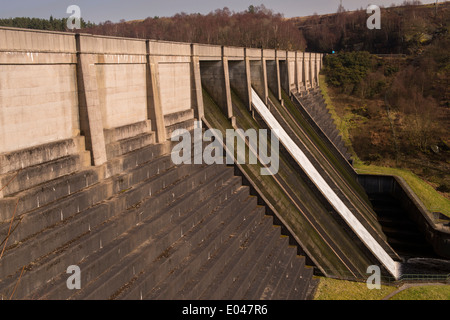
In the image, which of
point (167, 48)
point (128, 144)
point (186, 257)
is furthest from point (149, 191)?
point (167, 48)

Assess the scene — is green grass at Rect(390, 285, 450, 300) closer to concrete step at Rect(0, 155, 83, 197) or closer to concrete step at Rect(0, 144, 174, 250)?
concrete step at Rect(0, 144, 174, 250)

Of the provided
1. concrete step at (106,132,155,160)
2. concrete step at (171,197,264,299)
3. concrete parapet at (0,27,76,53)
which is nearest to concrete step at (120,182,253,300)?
concrete step at (171,197,264,299)

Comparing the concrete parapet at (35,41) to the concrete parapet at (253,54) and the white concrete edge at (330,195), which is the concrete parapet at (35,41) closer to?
the white concrete edge at (330,195)

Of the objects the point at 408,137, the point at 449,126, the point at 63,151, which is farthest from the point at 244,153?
the point at 449,126

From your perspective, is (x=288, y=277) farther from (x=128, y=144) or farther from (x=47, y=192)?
(x=47, y=192)

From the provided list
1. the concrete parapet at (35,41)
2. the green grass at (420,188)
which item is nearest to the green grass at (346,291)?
the concrete parapet at (35,41)

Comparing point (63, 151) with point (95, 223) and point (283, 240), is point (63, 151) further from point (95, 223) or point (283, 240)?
point (283, 240)
